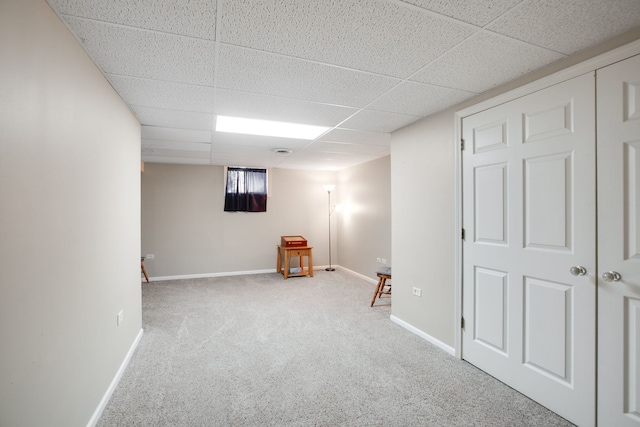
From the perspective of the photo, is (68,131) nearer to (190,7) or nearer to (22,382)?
(190,7)

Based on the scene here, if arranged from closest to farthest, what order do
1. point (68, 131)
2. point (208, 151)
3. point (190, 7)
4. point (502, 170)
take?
point (190, 7), point (68, 131), point (502, 170), point (208, 151)

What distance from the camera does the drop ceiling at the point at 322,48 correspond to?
140 centimetres

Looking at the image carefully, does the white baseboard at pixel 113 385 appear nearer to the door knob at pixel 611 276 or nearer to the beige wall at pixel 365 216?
the door knob at pixel 611 276

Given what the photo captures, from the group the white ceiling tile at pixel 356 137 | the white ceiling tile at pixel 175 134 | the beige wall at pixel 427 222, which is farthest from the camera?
the white ceiling tile at pixel 356 137

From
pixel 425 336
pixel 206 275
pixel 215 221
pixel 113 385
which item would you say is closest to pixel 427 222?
pixel 425 336

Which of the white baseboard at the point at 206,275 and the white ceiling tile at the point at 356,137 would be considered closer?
the white ceiling tile at the point at 356,137

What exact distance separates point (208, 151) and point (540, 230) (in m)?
4.32

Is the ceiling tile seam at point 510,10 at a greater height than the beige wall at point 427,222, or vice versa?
the ceiling tile seam at point 510,10

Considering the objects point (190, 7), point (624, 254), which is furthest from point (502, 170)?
point (190, 7)

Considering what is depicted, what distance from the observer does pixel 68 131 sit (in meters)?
1.51

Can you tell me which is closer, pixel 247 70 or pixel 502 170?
→ pixel 247 70

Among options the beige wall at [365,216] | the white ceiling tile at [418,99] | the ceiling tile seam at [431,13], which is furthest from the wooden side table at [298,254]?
the ceiling tile seam at [431,13]

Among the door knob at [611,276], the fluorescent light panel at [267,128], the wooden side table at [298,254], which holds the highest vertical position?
the fluorescent light panel at [267,128]

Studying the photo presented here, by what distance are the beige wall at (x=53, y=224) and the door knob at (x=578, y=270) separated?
2.81 m
